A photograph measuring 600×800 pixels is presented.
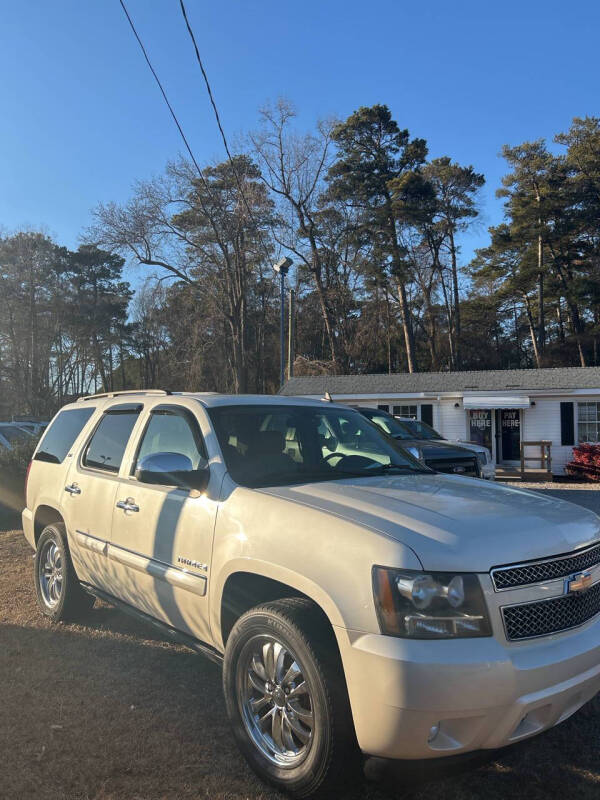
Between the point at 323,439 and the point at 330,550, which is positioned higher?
the point at 323,439

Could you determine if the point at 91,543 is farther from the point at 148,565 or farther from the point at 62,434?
the point at 62,434

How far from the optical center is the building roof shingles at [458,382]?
2075cm

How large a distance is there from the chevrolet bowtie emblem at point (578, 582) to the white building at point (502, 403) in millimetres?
18432

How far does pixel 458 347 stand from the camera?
149ft

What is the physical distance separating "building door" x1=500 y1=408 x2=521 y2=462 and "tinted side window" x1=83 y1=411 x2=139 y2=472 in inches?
726

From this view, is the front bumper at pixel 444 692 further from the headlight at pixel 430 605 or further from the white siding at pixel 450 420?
the white siding at pixel 450 420

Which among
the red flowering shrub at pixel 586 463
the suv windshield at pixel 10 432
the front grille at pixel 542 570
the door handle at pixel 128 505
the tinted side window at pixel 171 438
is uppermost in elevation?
the tinted side window at pixel 171 438

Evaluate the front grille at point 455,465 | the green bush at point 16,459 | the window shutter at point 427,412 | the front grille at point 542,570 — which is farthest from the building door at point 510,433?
the front grille at point 542,570

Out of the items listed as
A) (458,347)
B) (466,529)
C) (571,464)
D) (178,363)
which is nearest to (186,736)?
(466,529)

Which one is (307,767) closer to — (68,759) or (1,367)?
(68,759)

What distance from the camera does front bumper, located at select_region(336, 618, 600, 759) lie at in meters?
2.30

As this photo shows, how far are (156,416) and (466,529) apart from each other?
2443 millimetres

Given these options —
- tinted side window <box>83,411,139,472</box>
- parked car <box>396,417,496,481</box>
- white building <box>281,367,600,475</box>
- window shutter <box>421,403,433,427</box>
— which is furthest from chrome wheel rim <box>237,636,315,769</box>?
window shutter <box>421,403,433,427</box>

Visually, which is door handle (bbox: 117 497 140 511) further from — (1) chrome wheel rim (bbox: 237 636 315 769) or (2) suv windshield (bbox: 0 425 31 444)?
(2) suv windshield (bbox: 0 425 31 444)
